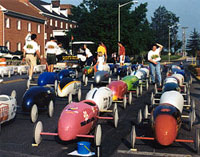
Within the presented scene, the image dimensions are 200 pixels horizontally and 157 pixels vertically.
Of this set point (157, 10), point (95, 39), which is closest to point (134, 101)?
point (95, 39)

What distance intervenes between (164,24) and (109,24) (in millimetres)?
85750

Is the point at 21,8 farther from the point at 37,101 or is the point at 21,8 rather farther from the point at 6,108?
the point at 6,108

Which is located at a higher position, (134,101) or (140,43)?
(140,43)

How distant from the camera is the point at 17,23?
183 feet

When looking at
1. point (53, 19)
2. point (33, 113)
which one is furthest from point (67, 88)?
point (53, 19)

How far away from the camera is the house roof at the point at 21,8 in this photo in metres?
53.8

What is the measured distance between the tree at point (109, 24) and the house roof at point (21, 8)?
8.95 metres

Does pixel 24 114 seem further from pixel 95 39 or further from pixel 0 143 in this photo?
pixel 95 39

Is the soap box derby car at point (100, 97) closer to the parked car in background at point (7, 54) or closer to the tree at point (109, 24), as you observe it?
the parked car in background at point (7, 54)

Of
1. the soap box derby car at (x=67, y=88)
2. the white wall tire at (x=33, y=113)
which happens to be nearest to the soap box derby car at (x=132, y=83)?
the soap box derby car at (x=67, y=88)

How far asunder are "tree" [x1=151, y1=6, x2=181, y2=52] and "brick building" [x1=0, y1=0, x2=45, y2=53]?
244 ft

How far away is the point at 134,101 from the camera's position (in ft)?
44.1

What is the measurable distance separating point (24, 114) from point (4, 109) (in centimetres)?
206

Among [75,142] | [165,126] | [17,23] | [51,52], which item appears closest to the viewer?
[165,126]
